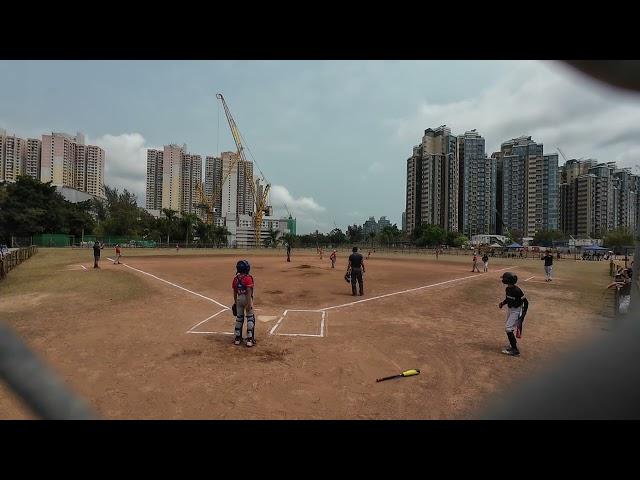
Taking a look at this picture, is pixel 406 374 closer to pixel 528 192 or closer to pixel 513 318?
pixel 513 318

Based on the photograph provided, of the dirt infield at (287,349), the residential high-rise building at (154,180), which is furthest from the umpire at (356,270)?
the residential high-rise building at (154,180)

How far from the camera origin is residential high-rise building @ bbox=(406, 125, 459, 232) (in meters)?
84.3

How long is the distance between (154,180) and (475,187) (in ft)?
315

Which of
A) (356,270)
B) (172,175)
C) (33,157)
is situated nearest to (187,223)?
(33,157)

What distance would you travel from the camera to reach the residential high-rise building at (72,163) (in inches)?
2511

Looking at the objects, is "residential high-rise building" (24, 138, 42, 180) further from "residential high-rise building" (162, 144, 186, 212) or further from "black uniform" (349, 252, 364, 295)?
"black uniform" (349, 252, 364, 295)

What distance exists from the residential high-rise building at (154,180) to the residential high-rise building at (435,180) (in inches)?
3063

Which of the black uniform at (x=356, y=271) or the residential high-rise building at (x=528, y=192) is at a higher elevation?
the residential high-rise building at (x=528, y=192)

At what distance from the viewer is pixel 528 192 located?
2675 inches

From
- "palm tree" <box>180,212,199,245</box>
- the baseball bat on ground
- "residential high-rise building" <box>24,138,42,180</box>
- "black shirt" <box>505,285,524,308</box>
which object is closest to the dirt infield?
the baseball bat on ground

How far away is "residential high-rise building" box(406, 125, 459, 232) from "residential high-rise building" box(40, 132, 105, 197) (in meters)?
78.4

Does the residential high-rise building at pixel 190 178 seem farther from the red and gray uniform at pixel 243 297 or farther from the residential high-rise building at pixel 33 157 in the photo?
the red and gray uniform at pixel 243 297
